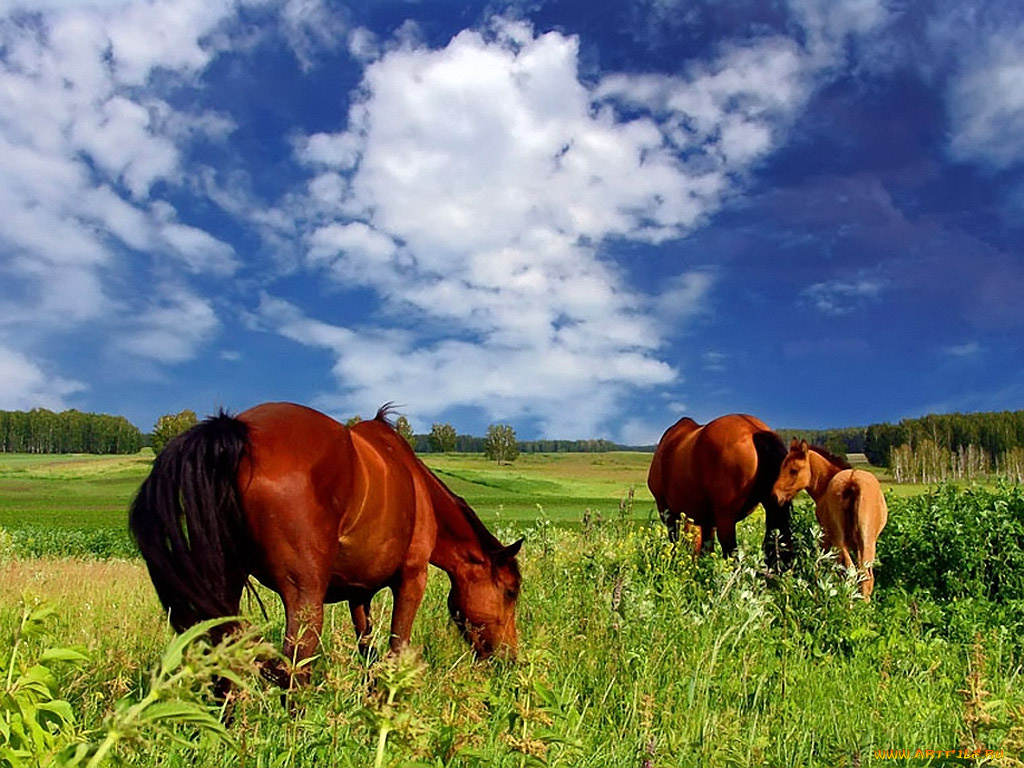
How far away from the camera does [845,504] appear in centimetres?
858

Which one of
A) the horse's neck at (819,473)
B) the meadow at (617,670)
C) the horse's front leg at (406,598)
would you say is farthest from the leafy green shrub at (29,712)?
the horse's neck at (819,473)

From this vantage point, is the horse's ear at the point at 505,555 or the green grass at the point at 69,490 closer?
the horse's ear at the point at 505,555

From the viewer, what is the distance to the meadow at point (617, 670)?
182cm

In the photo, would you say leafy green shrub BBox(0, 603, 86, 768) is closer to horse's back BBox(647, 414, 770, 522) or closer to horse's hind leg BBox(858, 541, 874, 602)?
horse's hind leg BBox(858, 541, 874, 602)

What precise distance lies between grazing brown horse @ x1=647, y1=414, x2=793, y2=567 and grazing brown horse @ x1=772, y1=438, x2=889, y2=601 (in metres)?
0.26

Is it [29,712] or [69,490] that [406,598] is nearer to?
[29,712]

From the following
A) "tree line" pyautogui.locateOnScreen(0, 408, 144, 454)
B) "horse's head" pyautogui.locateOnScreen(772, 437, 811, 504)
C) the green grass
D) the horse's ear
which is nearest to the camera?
the horse's ear

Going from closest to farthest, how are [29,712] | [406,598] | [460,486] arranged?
[29,712], [406,598], [460,486]

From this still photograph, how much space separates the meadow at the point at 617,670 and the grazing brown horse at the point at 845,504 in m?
0.62

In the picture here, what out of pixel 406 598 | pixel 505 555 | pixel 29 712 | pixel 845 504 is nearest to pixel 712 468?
pixel 845 504

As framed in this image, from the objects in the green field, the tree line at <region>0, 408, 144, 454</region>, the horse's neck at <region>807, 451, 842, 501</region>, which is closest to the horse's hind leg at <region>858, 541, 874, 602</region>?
the horse's neck at <region>807, 451, 842, 501</region>

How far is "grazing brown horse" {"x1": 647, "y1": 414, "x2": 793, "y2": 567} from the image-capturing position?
894 cm

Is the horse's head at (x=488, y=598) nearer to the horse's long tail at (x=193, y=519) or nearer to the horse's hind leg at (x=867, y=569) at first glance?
the horse's long tail at (x=193, y=519)

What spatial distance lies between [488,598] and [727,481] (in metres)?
4.26
